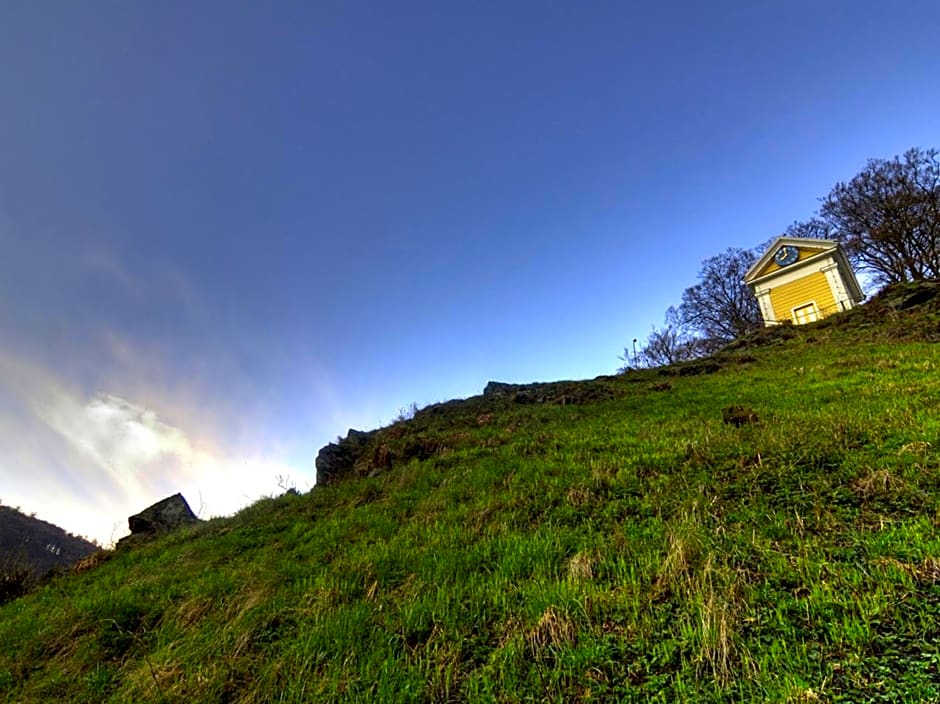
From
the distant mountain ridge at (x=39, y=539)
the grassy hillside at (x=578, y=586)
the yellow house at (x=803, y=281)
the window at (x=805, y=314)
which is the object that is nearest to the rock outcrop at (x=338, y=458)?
the grassy hillside at (x=578, y=586)

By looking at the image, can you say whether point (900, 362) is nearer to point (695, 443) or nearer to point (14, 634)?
point (695, 443)

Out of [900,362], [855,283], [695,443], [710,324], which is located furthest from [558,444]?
[710,324]

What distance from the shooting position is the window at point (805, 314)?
22.9m

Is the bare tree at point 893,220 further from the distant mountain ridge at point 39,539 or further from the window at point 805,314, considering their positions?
the distant mountain ridge at point 39,539

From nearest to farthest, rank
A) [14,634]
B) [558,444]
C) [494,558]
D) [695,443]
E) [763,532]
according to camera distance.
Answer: [763,532]
[494,558]
[14,634]
[695,443]
[558,444]

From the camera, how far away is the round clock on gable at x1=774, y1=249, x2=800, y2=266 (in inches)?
951

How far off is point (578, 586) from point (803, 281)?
27.0 m

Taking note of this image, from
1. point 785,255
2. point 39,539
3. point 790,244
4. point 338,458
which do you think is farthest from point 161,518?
point 790,244

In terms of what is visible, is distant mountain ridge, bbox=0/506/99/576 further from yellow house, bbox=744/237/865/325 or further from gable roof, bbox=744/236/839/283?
gable roof, bbox=744/236/839/283

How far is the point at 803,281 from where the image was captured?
23.8 meters

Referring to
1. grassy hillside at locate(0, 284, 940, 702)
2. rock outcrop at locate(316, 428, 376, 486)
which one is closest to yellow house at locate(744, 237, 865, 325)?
grassy hillside at locate(0, 284, 940, 702)

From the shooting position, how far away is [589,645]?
3074mm

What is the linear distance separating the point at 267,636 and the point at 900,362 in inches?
533

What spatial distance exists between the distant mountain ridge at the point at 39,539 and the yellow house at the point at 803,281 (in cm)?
3458
